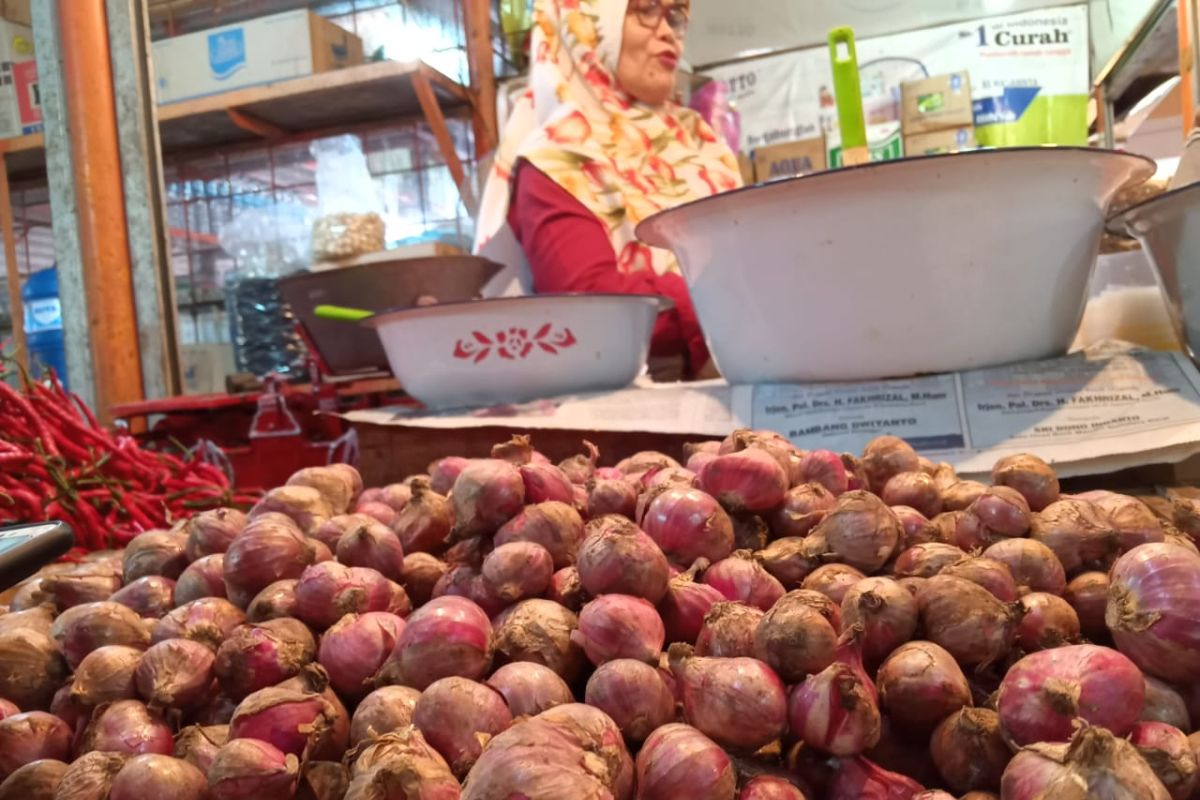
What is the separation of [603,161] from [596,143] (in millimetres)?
58

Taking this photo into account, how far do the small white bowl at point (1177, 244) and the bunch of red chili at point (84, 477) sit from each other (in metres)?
1.04

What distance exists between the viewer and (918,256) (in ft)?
2.92

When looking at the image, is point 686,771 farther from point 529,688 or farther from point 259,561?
point 259,561

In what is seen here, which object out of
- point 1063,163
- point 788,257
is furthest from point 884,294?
point 1063,163

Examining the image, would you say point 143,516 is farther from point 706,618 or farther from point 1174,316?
point 1174,316

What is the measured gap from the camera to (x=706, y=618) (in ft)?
1.47

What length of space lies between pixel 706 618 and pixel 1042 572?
0.18 metres

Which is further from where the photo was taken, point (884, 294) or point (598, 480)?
point (884, 294)

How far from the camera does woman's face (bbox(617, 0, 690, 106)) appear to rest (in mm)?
1747

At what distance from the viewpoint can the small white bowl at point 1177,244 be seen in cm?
81

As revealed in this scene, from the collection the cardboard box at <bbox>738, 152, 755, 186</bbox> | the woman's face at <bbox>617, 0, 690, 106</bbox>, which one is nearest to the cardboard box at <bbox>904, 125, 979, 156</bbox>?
the cardboard box at <bbox>738, 152, 755, 186</bbox>

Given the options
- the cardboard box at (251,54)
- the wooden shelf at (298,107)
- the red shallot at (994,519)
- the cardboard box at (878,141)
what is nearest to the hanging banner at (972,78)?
the cardboard box at (878,141)

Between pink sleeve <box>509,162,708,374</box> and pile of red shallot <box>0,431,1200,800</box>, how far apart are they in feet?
3.15

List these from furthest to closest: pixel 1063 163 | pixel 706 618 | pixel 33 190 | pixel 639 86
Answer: pixel 33 190
pixel 639 86
pixel 1063 163
pixel 706 618
